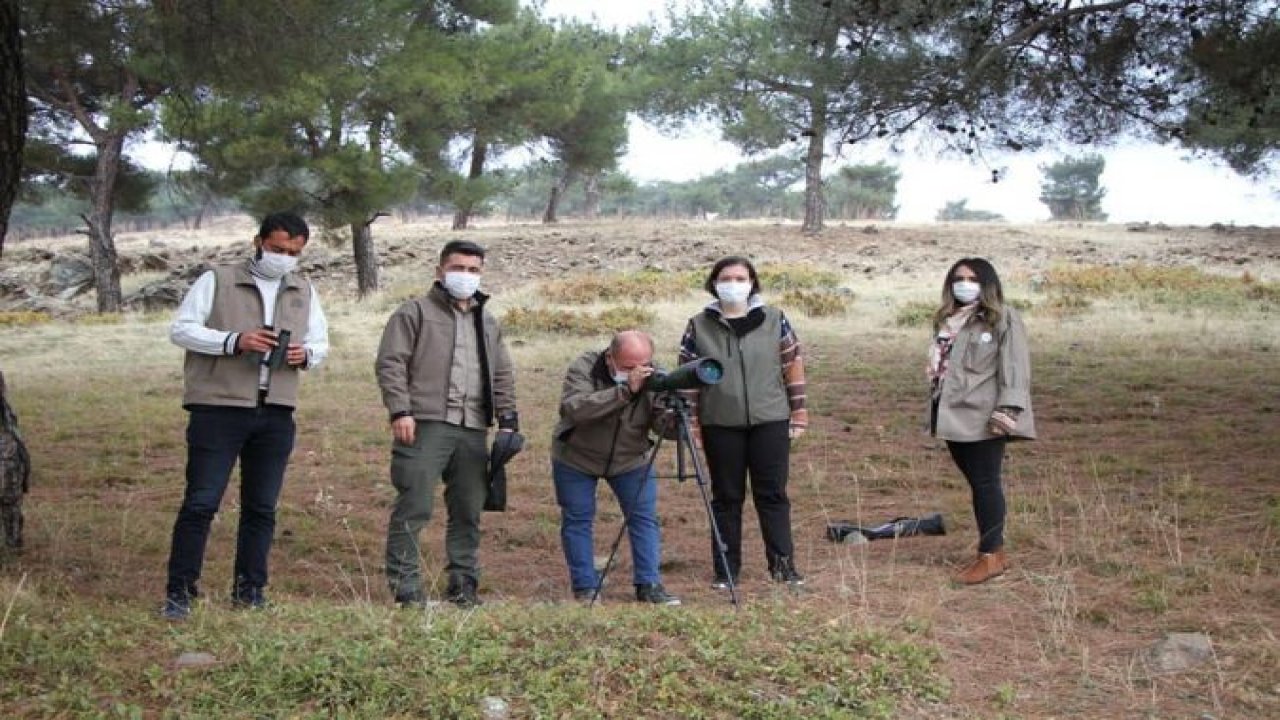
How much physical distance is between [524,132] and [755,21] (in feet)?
19.5

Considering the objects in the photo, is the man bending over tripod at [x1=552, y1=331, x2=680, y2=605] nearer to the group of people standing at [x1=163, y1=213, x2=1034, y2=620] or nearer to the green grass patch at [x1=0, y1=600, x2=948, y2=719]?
the group of people standing at [x1=163, y1=213, x2=1034, y2=620]

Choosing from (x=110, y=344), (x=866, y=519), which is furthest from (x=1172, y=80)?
(x=110, y=344)

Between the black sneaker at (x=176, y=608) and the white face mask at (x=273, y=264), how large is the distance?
1350 mm

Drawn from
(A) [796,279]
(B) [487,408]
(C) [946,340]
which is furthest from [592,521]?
(A) [796,279]

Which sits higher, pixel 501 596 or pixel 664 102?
pixel 664 102

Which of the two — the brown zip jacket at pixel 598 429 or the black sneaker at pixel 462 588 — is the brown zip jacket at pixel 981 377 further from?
the black sneaker at pixel 462 588

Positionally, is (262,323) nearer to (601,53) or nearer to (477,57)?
(477,57)

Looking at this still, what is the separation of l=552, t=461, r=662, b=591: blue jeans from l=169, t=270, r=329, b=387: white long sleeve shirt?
119 cm

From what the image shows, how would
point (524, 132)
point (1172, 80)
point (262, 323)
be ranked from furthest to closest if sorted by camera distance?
point (524, 132), point (1172, 80), point (262, 323)

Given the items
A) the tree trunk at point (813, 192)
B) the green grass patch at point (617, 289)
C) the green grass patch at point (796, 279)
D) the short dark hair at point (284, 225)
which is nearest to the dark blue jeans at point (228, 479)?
the short dark hair at point (284, 225)

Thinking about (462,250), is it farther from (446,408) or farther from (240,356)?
(240,356)

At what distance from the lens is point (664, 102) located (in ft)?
106

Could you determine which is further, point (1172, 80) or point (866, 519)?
point (1172, 80)

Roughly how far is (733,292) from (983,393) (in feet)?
4.12
